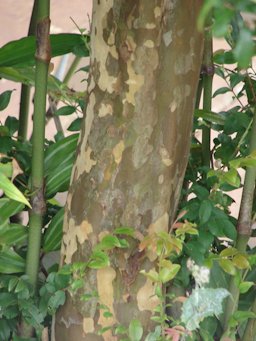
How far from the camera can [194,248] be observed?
697mm

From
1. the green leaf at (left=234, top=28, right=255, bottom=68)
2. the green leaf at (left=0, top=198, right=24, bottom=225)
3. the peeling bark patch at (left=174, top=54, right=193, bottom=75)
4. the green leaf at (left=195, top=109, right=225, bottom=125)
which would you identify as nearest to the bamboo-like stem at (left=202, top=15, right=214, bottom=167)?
the green leaf at (left=195, top=109, right=225, bottom=125)

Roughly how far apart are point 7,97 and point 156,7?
1.16ft

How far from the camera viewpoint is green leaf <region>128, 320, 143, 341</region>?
0.65 m

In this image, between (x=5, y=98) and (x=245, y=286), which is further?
(x=5, y=98)

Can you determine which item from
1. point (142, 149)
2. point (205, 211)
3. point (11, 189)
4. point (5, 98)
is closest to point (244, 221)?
point (205, 211)

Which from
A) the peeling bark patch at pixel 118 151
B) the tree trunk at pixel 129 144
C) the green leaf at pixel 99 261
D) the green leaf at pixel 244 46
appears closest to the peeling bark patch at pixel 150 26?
the tree trunk at pixel 129 144

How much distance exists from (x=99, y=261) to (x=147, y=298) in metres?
0.08

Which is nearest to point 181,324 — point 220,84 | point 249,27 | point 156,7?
point 156,7

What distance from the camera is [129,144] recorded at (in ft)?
2.09

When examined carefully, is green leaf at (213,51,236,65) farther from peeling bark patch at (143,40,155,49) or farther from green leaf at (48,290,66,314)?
green leaf at (48,290,66,314)

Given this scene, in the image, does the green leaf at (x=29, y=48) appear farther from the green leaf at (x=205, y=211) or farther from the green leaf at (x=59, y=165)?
the green leaf at (x=205, y=211)

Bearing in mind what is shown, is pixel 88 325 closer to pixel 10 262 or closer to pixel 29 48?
pixel 10 262

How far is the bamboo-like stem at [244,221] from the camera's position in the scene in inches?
27.3

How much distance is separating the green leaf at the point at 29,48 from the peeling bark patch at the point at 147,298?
0.29 metres
